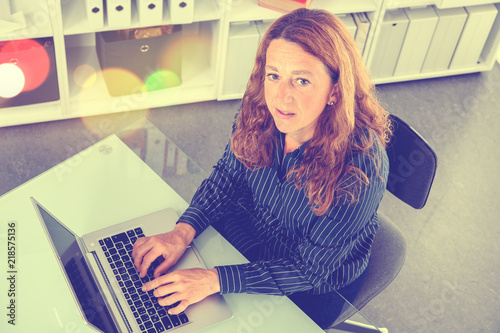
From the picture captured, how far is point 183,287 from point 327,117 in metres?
0.57

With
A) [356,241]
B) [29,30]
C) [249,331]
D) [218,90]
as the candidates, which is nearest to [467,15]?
[218,90]

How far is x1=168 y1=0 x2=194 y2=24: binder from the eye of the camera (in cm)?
276

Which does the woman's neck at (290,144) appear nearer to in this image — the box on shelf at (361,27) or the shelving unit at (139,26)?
the shelving unit at (139,26)

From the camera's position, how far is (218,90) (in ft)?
10.4

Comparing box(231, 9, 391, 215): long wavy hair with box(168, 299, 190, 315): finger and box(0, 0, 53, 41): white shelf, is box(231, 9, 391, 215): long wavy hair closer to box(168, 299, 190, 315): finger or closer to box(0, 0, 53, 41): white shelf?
box(168, 299, 190, 315): finger

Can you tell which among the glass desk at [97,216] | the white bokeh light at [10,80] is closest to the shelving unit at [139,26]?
the white bokeh light at [10,80]

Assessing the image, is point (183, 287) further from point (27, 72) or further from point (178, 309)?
point (27, 72)

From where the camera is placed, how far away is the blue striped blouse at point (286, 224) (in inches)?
64.0

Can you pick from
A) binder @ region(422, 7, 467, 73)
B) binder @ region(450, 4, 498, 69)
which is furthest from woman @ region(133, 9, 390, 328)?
binder @ region(450, 4, 498, 69)

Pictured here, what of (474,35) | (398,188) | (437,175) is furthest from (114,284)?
(474,35)

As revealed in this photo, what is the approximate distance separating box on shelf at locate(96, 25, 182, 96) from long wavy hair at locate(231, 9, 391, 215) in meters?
1.26

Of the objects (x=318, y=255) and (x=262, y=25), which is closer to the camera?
Answer: (x=318, y=255)

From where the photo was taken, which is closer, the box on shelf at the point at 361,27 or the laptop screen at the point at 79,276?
the laptop screen at the point at 79,276

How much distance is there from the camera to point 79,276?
1.55 meters
